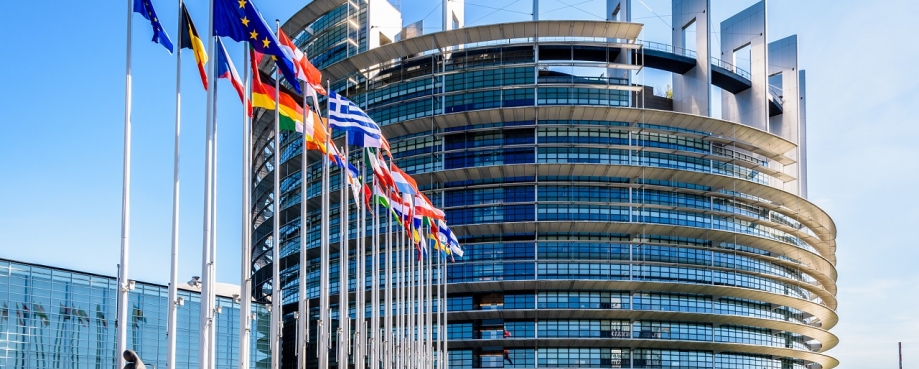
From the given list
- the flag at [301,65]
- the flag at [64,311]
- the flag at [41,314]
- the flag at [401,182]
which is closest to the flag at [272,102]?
the flag at [301,65]

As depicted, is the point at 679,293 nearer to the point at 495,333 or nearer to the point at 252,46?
the point at 495,333

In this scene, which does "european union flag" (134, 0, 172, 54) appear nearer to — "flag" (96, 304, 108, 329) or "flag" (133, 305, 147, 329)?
"flag" (96, 304, 108, 329)

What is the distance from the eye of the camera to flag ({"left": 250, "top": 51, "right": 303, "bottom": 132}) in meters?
37.2

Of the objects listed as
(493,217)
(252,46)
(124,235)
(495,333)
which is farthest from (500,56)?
(124,235)

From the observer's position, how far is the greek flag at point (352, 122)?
4341cm

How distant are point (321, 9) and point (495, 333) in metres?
36.9

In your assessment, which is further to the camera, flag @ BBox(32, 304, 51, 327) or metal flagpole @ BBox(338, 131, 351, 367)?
flag @ BBox(32, 304, 51, 327)

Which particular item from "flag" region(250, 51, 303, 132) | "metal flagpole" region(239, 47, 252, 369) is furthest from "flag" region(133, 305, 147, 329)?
"metal flagpole" region(239, 47, 252, 369)

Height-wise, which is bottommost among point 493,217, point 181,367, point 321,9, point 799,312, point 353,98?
point 181,367

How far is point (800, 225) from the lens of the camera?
106 metres

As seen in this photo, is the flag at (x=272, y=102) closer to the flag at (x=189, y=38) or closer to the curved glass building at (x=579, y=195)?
the flag at (x=189, y=38)

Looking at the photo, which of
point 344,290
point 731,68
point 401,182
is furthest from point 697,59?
point 344,290

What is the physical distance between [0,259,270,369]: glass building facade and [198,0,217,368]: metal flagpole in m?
29.1

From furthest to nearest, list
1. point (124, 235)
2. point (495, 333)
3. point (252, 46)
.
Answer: point (495, 333), point (252, 46), point (124, 235)
